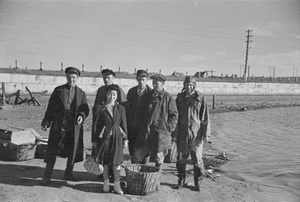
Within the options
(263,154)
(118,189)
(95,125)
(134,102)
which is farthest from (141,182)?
(263,154)

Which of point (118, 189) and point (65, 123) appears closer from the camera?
point (118, 189)

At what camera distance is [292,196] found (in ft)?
16.0

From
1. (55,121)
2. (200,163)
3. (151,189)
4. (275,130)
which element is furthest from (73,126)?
(275,130)

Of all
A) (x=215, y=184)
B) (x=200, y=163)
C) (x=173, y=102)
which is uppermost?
(x=173, y=102)

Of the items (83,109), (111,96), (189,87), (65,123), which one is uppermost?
(189,87)

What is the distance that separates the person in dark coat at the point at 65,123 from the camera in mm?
4879

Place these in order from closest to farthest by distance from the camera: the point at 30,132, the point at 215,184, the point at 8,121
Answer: the point at 215,184 < the point at 30,132 < the point at 8,121

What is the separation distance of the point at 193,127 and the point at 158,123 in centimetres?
61

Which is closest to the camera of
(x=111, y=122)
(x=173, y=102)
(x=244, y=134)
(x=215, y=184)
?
(x=111, y=122)

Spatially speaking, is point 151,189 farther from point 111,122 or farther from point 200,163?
point 111,122

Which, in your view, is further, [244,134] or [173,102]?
[244,134]

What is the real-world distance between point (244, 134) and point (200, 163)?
6735mm

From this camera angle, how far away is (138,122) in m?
4.99

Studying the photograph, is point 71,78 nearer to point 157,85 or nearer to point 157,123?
point 157,85
